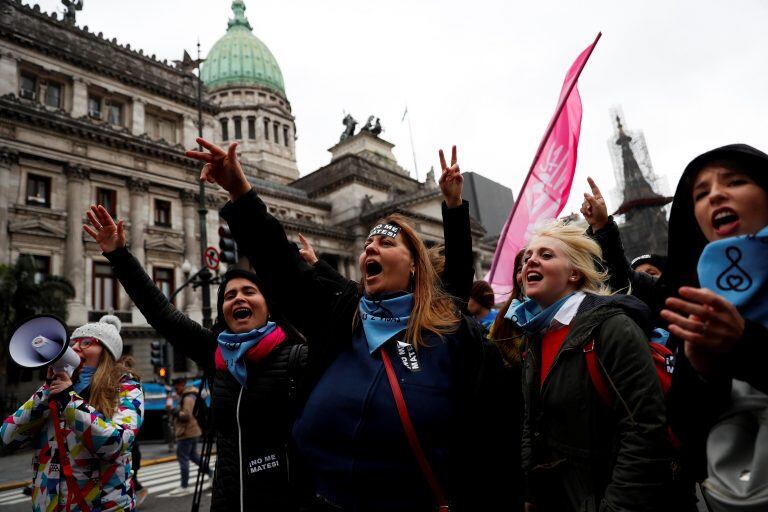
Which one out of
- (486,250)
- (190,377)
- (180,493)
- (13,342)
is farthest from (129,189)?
(486,250)

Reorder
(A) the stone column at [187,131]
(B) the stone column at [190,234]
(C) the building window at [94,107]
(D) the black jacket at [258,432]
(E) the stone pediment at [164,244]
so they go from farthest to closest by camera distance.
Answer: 1. (A) the stone column at [187,131]
2. (B) the stone column at [190,234]
3. (C) the building window at [94,107]
4. (E) the stone pediment at [164,244]
5. (D) the black jacket at [258,432]

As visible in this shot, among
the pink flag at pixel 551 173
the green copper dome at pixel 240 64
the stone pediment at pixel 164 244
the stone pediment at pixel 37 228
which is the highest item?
the green copper dome at pixel 240 64

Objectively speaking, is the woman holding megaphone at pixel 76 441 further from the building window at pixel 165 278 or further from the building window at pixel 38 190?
the building window at pixel 165 278

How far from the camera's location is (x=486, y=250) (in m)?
55.4

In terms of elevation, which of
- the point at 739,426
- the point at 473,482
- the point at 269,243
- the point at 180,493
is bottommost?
the point at 180,493

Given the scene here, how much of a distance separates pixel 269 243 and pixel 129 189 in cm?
2840

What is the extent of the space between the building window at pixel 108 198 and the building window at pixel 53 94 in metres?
5.07

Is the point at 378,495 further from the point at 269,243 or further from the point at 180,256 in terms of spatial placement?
the point at 180,256

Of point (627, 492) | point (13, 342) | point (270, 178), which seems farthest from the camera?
point (270, 178)

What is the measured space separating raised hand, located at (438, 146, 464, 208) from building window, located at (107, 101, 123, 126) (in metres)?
30.1

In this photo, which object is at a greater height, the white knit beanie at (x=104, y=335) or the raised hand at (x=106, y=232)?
the raised hand at (x=106, y=232)

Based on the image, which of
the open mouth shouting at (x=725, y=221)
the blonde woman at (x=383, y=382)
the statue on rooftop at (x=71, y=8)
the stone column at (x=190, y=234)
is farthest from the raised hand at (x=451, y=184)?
the statue on rooftop at (x=71, y=8)

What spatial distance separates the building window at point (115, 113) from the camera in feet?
90.9

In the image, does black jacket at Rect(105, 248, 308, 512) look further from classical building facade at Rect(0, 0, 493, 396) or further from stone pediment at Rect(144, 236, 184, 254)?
stone pediment at Rect(144, 236, 184, 254)
